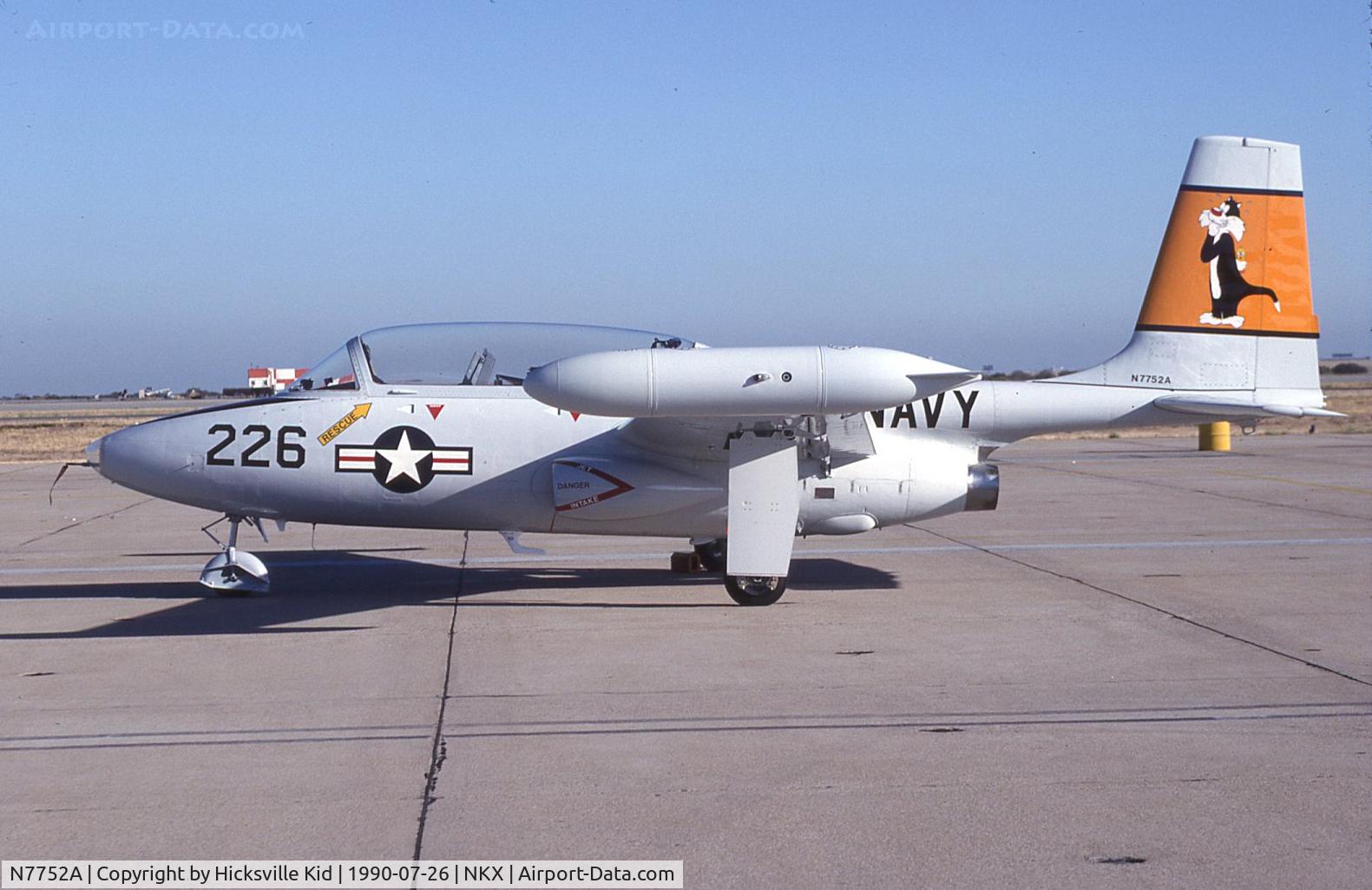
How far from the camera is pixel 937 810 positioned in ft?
16.7

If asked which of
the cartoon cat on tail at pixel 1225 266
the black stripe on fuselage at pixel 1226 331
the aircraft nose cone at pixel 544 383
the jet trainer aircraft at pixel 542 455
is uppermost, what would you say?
the cartoon cat on tail at pixel 1225 266

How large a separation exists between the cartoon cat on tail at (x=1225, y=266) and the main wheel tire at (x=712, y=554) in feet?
15.9

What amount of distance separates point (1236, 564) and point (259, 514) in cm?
905

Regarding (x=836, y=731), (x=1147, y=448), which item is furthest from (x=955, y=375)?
(x=1147, y=448)

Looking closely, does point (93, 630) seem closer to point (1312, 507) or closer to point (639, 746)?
point (639, 746)

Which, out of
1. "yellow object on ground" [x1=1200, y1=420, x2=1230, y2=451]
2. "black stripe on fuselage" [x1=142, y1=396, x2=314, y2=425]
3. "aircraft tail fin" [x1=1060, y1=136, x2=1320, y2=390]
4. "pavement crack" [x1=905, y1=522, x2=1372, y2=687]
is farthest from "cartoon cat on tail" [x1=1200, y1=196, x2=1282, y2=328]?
"yellow object on ground" [x1=1200, y1=420, x2=1230, y2=451]

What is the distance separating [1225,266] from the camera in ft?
36.1

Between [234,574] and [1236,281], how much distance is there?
9227 mm

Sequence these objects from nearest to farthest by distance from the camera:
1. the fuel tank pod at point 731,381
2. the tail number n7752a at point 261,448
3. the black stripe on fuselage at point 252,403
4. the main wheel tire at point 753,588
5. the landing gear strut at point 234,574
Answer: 1. the fuel tank pod at point 731,381
2. the main wheel tire at point 753,588
3. the tail number n7752a at point 261,448
4. the black stripe on fuselage at point 252,403
5. the landing gear strut at point 234,574

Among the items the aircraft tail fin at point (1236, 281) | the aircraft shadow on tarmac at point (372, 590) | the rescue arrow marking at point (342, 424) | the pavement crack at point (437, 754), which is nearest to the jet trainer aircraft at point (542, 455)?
the rescue arrow marking at point (342, 424)

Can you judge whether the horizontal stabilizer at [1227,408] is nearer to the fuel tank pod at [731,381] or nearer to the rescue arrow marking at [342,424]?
the fuel tank pod at [731,381]

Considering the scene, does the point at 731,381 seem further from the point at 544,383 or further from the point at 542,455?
the point at 542,455

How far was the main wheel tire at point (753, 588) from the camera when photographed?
984cm

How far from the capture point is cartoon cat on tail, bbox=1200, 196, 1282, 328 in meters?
11.0
